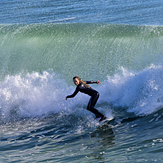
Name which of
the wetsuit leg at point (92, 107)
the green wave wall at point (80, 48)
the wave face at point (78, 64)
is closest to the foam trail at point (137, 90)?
the wave face at point (78, 64)

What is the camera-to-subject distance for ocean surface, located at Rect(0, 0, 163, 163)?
21.3 feet

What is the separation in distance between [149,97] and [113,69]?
2824 mm

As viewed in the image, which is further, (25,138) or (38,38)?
(38,38)

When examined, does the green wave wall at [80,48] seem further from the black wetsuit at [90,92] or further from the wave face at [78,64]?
the black wetsuit at [90,92]

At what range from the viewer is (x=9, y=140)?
7.79 metres

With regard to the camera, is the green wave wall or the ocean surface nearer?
the ocean surface

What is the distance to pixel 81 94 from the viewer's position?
11.2m

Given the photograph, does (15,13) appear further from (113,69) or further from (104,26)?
(113,69)

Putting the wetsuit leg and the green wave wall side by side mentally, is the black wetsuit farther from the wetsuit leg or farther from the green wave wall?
the green wave wall

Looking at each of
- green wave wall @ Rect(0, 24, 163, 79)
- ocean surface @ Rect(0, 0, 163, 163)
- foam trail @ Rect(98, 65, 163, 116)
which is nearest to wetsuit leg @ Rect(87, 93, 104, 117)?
ocean surface @ Rect(0, 0, 163, 163)

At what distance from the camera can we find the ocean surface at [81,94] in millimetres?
6484

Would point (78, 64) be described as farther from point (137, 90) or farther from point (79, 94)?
point (137, 90)

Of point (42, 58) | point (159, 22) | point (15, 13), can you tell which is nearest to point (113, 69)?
point (42, 58)

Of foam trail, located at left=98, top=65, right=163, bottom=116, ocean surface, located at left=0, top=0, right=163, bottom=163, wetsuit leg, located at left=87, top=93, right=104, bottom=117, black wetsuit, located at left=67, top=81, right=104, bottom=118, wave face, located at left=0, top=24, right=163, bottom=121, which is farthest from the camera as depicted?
wave face, located at left=0, top=24, right=163, bottom=121
